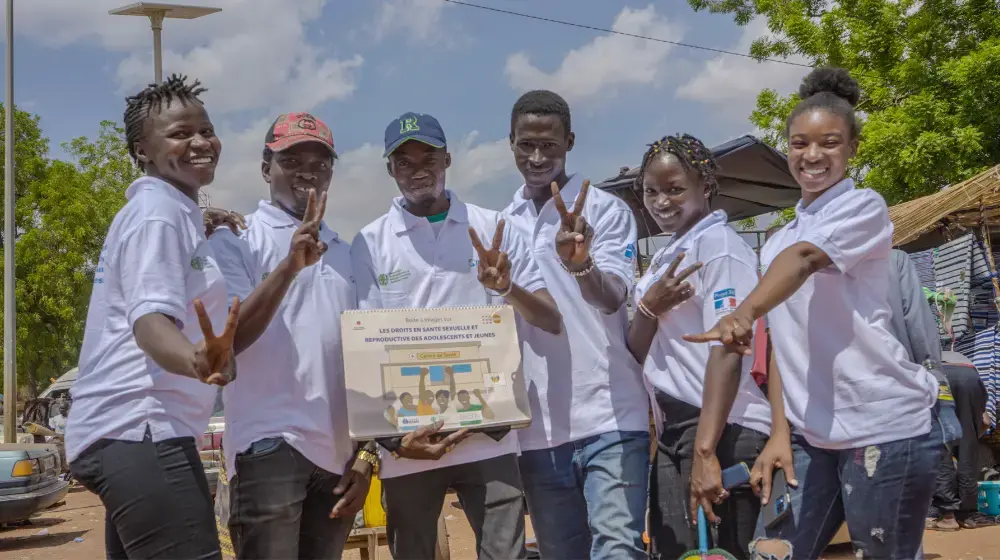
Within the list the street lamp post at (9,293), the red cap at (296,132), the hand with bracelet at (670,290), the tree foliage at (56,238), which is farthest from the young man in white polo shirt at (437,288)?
the tree foliage at (56,238)

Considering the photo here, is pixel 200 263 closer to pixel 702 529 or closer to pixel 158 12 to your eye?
pixel 702 529

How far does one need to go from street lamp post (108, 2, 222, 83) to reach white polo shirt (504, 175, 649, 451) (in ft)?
36.8

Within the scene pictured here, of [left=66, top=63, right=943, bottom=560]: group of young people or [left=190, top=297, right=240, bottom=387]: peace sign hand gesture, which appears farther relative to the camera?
[left=66, top=63, right=943, bottom=560]: group of young people

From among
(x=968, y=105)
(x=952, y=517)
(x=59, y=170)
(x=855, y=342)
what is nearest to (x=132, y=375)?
(x=855, y=342)

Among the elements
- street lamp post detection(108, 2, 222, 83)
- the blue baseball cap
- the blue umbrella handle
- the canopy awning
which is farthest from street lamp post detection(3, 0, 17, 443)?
the blue umbrella handle

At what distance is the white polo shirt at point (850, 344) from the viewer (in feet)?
9.09

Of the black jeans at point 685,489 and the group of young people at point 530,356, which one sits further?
the black jeans at point 685,489

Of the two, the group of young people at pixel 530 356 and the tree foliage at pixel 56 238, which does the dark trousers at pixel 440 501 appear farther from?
the tree foliage at pixel 56 238

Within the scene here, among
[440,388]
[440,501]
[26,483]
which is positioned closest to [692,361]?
[440,388]

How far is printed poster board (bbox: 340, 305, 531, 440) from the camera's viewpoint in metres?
3.10

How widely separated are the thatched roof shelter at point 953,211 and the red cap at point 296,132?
22.6ft

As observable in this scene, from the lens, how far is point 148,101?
121 inches

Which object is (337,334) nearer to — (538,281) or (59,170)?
(538,281)

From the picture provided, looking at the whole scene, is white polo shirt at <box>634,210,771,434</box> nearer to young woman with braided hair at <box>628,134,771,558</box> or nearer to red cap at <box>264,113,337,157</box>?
young woman with braided hair at <box>628,134,771,558</box>
